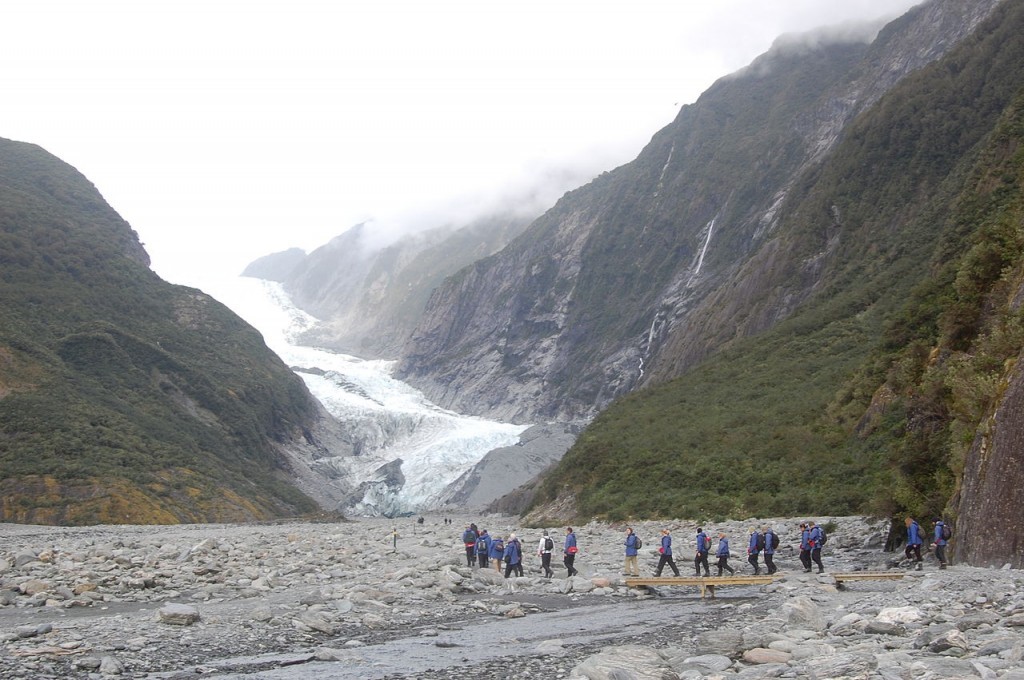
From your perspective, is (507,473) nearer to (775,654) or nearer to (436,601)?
(436,601)

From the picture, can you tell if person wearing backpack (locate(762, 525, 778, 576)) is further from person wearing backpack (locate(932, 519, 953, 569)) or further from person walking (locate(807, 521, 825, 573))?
person wearing backpack (locate(932, 519, 953, 569))

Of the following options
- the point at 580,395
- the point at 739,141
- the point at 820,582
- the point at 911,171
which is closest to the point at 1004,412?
the point at 820,582

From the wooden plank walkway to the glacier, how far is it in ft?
277

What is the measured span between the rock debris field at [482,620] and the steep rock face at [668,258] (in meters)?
57.2

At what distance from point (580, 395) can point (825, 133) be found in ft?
176

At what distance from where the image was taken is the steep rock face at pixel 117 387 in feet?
177

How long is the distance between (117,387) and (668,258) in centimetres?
8537

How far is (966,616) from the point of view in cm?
1003

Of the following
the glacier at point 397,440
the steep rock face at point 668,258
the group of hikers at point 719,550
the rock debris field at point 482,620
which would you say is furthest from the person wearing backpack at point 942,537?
the glacier at point 397,440

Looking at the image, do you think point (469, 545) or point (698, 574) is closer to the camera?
point (698, 574)

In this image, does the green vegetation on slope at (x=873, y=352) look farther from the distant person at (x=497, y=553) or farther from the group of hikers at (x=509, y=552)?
the distant person at (x=497, y=553)

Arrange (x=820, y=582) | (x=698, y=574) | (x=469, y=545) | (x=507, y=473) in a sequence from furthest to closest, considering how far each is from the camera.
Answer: (x=507, y=473), (x=469, y=545), (x=698, y=574), (x=820, y=582)

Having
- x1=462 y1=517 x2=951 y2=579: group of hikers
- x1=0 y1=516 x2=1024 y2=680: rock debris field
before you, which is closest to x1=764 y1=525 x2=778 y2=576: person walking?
x1=462 y1=517 x2=951 y2=579: group of hikers

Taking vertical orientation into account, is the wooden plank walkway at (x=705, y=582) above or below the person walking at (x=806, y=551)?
below
